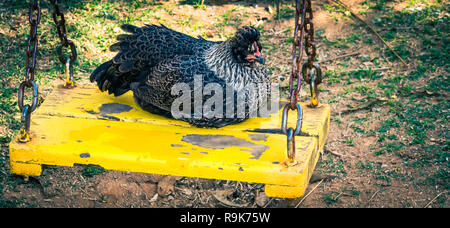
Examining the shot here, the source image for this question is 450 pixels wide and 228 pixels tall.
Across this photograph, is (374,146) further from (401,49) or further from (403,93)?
(401,49)

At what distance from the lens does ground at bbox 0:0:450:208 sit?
4395 millimetres

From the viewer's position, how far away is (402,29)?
691 cm

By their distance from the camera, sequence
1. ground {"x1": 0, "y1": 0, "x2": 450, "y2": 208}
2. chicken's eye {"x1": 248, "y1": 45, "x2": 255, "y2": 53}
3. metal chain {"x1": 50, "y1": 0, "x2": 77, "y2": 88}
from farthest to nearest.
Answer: ground {"x1": 0, "y1": 0, "x2": 450, "y2": 208}, metal chain {"x1": 50, "y1": 0, "x2": 77, "y2": 88}, chicken's eye {"x1": 248, "y1": 45, "x2": 255, "y2": 53}

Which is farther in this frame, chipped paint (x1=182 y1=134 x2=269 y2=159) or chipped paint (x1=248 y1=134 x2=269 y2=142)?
chipped paint (x1=248 y1=134 x2=269 y2=142)

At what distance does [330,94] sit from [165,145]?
295cm

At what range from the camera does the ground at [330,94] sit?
439 cm

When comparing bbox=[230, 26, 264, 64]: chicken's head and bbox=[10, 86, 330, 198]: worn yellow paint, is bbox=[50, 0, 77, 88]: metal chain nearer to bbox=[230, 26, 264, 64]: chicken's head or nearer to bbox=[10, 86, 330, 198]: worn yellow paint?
bbox=[10, 86, 330, 198]: worn yellow paint

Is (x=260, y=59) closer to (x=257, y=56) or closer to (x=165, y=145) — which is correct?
(x=257, y=56)

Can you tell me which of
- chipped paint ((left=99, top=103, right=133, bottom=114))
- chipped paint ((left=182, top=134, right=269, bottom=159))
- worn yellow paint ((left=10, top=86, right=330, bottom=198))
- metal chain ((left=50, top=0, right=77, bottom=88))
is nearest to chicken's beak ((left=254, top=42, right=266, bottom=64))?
worn yellow paint ((left=10, top=86, right=330, bottom=198))

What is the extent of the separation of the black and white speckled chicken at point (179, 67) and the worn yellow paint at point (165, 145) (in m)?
0.14

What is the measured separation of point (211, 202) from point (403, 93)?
105 inches

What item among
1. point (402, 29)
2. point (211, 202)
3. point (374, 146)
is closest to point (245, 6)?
point (402, 29)

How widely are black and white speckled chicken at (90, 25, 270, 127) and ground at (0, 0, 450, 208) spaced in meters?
0.90

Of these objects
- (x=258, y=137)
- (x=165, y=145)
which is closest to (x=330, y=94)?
(x=258, y=137)
